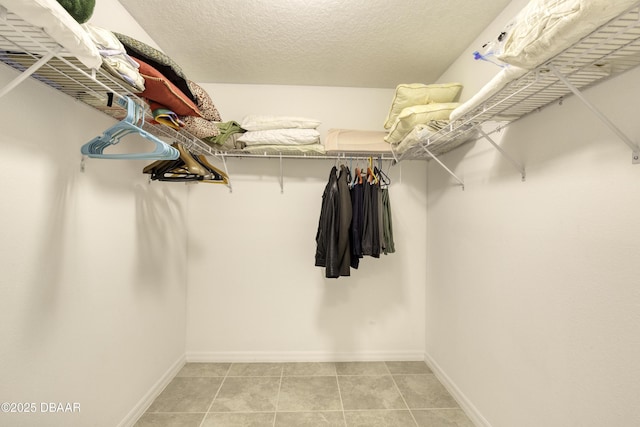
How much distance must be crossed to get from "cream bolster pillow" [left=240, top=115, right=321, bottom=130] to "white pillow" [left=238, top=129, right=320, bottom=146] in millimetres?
47

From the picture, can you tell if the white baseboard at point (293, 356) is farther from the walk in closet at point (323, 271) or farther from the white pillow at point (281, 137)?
the white pillow at point (281, 137)

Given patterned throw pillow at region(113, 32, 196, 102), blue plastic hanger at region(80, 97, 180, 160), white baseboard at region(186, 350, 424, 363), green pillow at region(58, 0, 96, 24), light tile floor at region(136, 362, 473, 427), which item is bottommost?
light tile floor at region(136, 362, 473, 427)

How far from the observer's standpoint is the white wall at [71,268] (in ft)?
3.17

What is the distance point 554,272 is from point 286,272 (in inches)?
71.5

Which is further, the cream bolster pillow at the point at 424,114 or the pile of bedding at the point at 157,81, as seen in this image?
the cream bolster pillow at the point at 424,114

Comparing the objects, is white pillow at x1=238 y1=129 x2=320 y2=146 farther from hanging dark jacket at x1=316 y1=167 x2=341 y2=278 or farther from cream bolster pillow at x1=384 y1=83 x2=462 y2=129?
cream bolster pillow at x1=384 y1=83 x2=462 y2=129

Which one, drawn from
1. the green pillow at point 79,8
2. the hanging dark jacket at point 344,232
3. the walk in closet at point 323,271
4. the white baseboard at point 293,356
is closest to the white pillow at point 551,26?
the walk in closet at point 323,271

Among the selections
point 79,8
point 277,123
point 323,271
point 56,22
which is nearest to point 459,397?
point 323,271

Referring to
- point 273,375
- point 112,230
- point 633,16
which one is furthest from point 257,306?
point 633,16

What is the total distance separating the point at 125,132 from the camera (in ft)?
3.97

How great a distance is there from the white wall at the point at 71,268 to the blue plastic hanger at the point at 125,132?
105 mm

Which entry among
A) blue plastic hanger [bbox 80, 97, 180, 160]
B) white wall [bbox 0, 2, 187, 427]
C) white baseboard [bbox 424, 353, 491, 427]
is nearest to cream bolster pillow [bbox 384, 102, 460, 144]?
blue plastic hanger [bbox 80, 97, 180, 160]

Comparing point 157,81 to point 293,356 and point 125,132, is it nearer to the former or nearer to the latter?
point 125,132

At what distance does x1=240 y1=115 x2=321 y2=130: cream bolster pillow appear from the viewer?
6.80 ft
